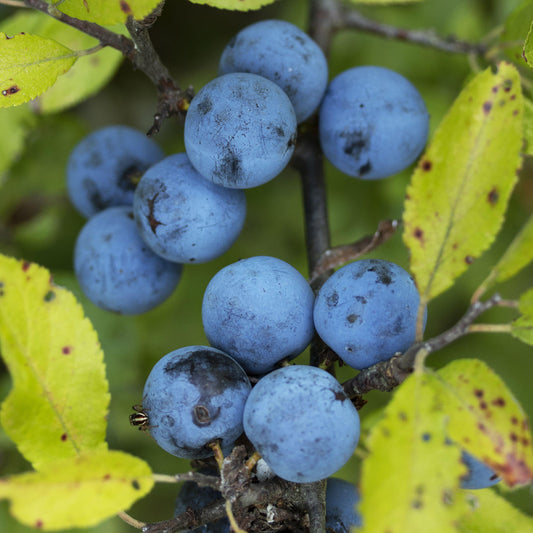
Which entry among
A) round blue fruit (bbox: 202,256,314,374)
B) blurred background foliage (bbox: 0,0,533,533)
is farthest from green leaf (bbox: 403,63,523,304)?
blurred background foliage (bbox: 0,0,533,533)

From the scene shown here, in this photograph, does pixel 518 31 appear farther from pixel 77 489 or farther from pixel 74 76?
pixel 77 489

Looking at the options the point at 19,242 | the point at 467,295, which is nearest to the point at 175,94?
the point at 19,242

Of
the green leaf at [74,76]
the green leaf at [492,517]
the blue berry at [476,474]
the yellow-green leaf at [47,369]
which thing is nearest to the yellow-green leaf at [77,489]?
the yellow-green leaf at [47,369]

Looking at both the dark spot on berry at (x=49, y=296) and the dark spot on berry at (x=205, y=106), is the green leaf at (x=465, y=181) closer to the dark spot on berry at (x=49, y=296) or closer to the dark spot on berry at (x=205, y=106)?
the dark spot on berry at (x=205, y=106)

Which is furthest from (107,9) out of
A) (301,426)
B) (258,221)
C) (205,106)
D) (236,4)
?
(258,221)

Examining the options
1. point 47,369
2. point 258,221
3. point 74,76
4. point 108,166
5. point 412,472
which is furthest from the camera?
point 258,221

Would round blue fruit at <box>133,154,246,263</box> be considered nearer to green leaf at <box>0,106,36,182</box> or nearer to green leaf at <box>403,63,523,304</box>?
green leaf at <box>403,63,523,304</box>
